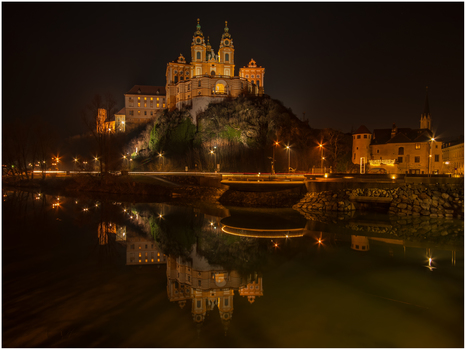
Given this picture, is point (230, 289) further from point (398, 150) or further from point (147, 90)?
point (147, 90)

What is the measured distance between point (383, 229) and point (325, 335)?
15272 millimetres

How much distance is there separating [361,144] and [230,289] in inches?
2057

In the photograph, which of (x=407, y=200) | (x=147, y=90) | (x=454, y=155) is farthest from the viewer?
(x=147, y=90)

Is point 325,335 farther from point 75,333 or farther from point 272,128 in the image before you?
point 272,128

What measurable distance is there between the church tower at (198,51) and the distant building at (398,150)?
1986 inches

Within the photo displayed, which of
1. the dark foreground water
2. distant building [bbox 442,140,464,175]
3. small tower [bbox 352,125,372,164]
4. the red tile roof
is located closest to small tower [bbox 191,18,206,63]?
Answer: the red tile roof

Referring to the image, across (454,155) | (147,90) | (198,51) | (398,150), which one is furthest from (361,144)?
(147,90)

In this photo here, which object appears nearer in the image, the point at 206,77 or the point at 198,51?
the point at 206,77

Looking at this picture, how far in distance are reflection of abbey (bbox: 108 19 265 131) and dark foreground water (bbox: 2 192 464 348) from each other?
58123 millimetres

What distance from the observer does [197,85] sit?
242 ft

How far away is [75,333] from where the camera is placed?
7.04m

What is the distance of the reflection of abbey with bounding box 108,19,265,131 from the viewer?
7331 cm

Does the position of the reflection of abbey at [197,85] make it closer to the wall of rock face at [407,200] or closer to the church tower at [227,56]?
the church tower at [227,56]

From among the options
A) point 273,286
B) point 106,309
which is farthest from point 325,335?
point 106,309
